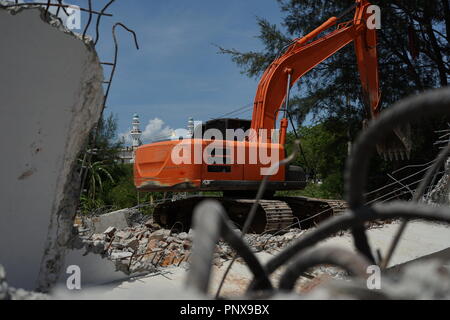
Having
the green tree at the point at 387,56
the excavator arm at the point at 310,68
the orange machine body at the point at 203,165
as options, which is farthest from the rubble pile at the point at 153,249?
the green tree at the point at 387,56

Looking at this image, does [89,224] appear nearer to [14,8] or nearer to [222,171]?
[222,171]

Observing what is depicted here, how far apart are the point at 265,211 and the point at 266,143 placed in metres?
1.13

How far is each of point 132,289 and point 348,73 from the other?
436 inches

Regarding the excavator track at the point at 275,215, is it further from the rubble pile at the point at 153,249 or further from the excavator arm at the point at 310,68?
the excavator arm at the point at 310,68

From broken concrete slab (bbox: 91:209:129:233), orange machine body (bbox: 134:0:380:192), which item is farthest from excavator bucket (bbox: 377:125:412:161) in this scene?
broken concrete slab (bbox: 91:209:129:233)

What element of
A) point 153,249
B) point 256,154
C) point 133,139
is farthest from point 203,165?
point 133,139

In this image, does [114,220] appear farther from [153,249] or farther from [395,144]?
[395,144]

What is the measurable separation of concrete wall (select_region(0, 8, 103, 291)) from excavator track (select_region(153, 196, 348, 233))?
3986mm

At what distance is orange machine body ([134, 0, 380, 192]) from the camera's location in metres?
6.85

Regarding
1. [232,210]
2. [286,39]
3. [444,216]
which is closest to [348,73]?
[286,39]

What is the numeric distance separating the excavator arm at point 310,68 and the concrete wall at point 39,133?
4.63 m

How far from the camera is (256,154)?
7.09 meters

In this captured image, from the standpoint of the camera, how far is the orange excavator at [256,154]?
269 inches

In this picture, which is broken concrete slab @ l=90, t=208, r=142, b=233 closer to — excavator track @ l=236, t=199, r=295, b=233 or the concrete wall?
excavator track @ l=236, t=199, r=295, b=233
